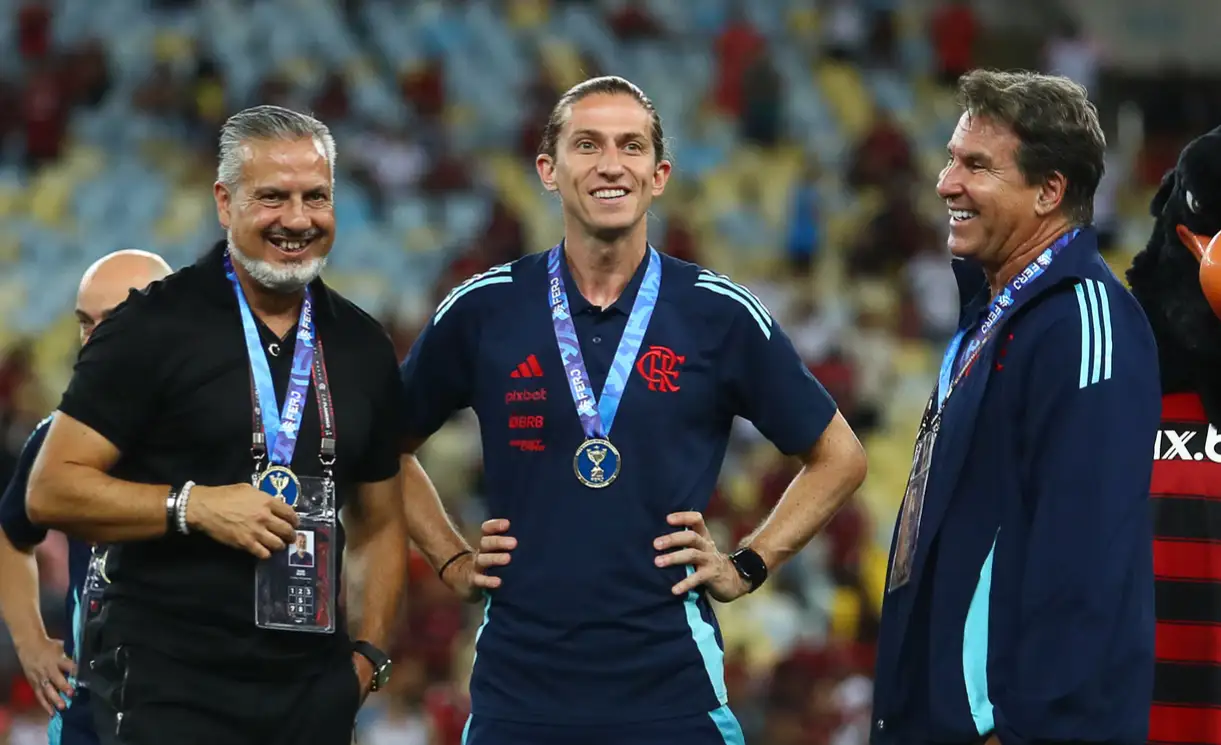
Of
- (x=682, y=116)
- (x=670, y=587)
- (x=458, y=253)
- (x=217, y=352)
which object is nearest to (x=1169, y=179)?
(x=670, y=587)

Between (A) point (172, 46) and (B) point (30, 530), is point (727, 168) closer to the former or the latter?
(A) point (172, 46)

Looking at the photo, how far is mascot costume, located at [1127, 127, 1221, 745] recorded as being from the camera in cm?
388

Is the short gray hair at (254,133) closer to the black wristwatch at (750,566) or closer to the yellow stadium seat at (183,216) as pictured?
the black wristwatch at (750,566)

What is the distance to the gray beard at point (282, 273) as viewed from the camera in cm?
404

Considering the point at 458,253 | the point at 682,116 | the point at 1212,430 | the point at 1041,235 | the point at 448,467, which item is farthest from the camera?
the point at 682,116

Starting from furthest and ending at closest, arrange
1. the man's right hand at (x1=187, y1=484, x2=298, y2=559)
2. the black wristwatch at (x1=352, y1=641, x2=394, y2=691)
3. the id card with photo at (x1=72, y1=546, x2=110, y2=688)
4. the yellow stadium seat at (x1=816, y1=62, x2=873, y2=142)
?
1. the yellow stadium seat at (x1=816, y1=62, x2=873, y2=142)
2. the id card with photo at (x1=72, y1=546, x2=110, y2=688)
3. the black wristwatch at (x1=352, y1=641, x2=394, y2=691)
4. the man's right hand at (x1=187, y1=484, x2=298, y2=559)

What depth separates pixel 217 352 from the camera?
401 cm

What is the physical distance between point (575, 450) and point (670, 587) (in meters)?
0.36

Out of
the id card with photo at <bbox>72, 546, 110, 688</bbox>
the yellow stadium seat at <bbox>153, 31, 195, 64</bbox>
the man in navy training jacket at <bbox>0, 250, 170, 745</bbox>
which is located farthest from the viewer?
the yellow stadium seat at <bbox>153, 31, 195, 64</bbox>

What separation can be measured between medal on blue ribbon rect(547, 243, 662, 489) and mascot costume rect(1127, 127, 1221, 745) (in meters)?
1.11

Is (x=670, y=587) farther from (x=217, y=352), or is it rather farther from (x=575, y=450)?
(x=217, y=352)

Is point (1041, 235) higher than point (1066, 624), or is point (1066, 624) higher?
point (1041, 235)

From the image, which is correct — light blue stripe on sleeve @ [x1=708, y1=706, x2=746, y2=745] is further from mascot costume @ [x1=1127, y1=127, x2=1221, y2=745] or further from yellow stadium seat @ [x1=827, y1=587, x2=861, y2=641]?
yellow stadium seat @ [x1=827, y1=587, x2=861, y2=641]

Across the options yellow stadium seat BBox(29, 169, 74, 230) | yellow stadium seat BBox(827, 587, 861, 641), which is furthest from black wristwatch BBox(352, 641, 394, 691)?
yellow stadium seat BBox(29, 169, 74, 230)
